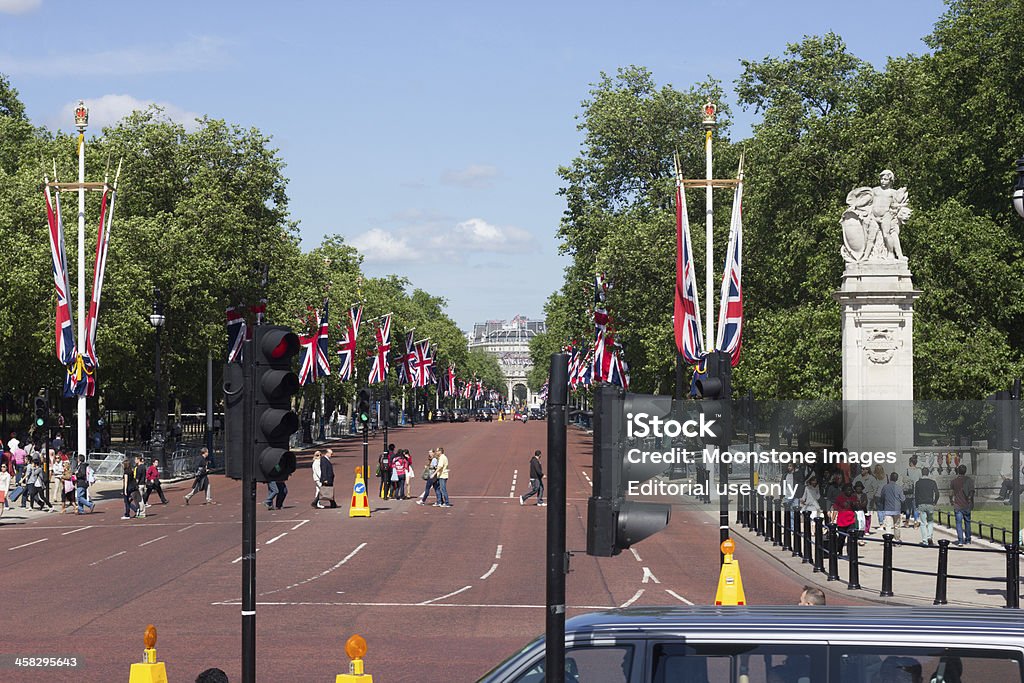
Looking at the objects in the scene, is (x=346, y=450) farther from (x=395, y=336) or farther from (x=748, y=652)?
(x=748, y=652)

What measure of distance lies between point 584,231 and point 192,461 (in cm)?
2359

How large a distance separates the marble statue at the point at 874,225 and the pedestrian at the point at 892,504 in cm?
806

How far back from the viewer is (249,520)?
1127cm

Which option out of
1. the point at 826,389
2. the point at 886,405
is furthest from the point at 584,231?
the point at 886,405

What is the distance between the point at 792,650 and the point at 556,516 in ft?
5.19

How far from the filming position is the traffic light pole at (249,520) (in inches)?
430

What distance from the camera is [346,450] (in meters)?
85.3

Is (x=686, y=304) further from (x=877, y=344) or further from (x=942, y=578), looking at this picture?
(x=942, y=578)

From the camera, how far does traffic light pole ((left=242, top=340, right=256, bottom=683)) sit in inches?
430

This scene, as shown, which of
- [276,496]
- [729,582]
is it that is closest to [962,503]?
[729,582]

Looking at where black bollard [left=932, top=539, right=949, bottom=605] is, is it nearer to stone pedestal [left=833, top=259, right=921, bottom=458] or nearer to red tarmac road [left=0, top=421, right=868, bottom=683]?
red tarmac road [left=0, top=421, right=868, bottom=683]

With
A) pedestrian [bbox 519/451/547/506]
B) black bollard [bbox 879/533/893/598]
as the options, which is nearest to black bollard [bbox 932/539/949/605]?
black bollard [bbox 879/533/893/598]

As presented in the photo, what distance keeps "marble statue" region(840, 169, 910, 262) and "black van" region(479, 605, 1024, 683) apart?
101 feet

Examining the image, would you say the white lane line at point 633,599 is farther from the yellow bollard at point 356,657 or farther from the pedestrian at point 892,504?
the yellow bollard at point 356,657
